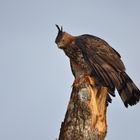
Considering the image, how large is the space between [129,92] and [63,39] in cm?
412

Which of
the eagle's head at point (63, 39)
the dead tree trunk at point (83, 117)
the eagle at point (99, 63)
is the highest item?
the eagle's head at point (63, 39)

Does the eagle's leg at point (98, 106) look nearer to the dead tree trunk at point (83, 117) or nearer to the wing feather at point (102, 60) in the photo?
the dead tree trunk at point (83, 117)

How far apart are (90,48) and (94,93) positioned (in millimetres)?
3063

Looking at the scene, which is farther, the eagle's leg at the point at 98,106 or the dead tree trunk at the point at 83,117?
the eagle's leg at the point at 98,106

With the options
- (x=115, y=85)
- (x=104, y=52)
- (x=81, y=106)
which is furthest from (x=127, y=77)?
(x=81, y=106)

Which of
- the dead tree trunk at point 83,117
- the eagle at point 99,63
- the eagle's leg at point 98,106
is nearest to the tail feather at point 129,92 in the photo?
the eagle at point 99,63

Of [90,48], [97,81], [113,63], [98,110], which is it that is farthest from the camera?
[90,48]

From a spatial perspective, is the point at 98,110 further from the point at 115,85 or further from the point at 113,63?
the point at 113,63

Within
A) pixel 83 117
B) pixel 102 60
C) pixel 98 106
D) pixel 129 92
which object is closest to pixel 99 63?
pixel 102 60

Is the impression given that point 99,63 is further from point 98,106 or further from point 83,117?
point 83,117

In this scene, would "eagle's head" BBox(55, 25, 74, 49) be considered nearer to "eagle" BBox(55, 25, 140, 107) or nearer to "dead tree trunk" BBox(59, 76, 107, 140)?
"eagle" BBox(55, 25, 140, 107)

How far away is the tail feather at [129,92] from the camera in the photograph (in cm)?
957

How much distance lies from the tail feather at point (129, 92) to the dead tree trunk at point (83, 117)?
126 centimetres

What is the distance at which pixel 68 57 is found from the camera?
1262cm
